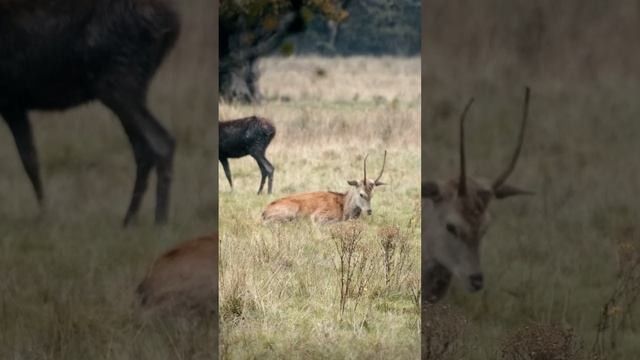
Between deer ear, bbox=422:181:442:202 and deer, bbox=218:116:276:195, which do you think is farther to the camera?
deer, bbox=218:116:276:195

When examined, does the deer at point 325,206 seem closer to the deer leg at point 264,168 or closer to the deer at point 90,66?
the deer leg at point 264,168

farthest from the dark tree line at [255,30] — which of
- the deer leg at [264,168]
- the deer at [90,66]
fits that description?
the deer at [90,66]

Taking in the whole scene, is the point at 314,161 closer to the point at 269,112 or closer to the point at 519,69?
the point at 269,112

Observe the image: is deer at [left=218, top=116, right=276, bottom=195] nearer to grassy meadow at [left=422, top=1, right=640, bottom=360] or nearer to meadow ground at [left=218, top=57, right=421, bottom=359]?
meadow ground at [left=218, top=57, right=421, bottom=359]

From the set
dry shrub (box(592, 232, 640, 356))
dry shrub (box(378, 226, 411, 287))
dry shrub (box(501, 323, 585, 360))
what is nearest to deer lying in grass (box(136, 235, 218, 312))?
dry shrub (box(501, 323, 585, 360))

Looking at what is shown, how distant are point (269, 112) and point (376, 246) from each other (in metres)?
6.42

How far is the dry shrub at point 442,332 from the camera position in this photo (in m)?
6.05

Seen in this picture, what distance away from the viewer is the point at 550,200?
6.16 meters

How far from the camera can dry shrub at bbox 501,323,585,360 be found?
602 cm

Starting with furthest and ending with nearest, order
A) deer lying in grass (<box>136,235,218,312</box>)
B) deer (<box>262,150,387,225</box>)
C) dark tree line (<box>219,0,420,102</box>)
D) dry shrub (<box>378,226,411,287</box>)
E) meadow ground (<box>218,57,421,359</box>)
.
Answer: dark tree line (<box>219,0,420,102</box>), deer (<box>262,150,387,225</box>), dry shrub (<box>378,226,411,287</box>), meadow ground (<box>218,57,421,359</box>), deer lying in grass (<box>136,235,218,312</box>)

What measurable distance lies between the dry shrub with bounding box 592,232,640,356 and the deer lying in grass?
1.65 metres

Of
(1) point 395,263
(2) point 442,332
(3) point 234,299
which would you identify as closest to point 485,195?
(2) point 442,332

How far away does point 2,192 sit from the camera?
6.15 m

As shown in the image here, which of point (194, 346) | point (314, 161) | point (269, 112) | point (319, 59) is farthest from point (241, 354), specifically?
point (319, 59)
